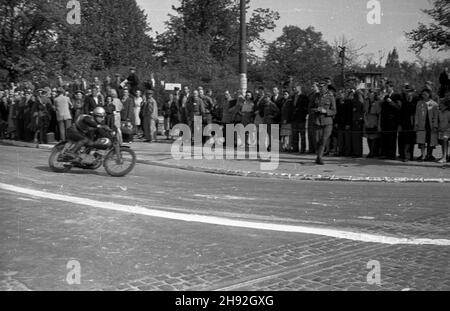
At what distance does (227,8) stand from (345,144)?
5627cm

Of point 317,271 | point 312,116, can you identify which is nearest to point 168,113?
point 312,116

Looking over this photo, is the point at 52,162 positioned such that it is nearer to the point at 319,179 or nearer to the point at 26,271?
the point at 319,179

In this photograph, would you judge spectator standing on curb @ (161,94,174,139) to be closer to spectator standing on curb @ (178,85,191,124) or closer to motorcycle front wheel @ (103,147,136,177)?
spectator standing on curb @ (178,85,191,124)

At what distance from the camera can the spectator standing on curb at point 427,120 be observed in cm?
1455

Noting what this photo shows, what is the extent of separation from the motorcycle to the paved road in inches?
34.0

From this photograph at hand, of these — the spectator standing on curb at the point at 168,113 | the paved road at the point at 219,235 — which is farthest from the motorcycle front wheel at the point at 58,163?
the spectator standing on curb at the point at 168,113

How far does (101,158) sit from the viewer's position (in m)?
12.7

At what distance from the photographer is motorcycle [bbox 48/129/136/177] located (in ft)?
40.8

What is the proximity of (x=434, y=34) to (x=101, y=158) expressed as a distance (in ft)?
116

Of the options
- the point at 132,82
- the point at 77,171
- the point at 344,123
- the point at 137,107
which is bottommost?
the point at 77,171

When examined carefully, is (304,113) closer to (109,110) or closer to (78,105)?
(109,110)

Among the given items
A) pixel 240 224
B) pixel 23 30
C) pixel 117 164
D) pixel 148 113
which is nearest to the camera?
pixel 240 224

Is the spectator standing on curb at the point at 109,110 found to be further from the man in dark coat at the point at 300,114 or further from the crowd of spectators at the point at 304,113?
the man in dark coat at the point at 300,114
